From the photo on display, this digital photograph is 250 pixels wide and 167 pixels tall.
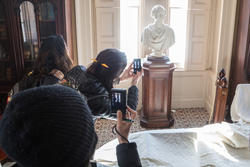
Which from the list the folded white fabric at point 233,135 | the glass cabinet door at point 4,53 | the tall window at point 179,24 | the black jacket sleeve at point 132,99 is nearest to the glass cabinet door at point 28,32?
the glass cabinet door at point 4,53

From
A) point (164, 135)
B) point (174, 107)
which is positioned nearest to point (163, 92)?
point (174, 107)

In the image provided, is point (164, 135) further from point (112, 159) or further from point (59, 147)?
point (59, 147)

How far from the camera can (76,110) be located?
1.97ft

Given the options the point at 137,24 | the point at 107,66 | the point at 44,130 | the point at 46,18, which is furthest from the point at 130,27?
the point at 44,130

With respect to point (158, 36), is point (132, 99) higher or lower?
lower

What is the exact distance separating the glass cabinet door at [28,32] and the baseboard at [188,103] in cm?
225

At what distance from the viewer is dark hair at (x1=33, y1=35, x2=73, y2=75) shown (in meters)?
1.92

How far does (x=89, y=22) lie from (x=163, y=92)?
4.50ft

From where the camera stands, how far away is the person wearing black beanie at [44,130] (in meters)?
0.55

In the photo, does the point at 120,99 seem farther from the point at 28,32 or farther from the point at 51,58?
the point at 28,32

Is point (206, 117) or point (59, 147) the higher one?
point (59, 147)

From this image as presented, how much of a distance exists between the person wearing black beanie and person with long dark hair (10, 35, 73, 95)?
4.26ft

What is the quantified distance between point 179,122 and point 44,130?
3.04 meters

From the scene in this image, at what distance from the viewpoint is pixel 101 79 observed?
1579 millimetres
